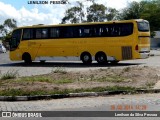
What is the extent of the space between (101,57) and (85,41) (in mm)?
1673

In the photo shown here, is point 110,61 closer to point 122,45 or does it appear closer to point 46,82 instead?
point 122,45

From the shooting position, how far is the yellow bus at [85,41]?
2819cm

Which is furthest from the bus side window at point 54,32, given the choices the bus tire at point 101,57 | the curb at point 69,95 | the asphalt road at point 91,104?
the asphalt road at point 91,104

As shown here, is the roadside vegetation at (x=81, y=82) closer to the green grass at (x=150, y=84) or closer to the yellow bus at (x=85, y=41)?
the green grass at (x=150, y=84)

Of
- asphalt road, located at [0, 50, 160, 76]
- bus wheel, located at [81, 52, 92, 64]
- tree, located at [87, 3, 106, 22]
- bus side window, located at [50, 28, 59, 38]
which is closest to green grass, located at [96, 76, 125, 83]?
asphalt road, located at [0, 50, 160, 76]

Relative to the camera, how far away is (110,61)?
2962cm

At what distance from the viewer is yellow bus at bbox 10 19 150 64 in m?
28.2

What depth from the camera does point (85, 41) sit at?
29844 millimetres

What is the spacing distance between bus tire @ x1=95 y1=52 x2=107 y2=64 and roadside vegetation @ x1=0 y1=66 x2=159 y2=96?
939 cm

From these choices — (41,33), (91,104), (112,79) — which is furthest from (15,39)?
(91,104)

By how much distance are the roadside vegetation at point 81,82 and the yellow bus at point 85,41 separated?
28.4ft

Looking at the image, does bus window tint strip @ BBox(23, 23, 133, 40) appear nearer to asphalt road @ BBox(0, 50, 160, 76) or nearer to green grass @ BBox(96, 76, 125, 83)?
asphalt road @ BBox(0, 50, 160, 76)

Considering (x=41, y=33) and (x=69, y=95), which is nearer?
(x=69, y=95)

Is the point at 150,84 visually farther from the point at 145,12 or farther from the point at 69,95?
the point at 145,12
